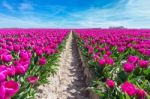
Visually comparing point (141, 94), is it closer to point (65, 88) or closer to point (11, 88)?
point (11, 88)

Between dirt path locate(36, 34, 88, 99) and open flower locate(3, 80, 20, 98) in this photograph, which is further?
dirt path locate(36, 34, 88, 99)

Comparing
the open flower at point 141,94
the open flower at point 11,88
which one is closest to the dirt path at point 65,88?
the open flower at point 141,94

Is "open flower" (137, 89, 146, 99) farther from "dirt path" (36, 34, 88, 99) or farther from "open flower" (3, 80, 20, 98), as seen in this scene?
"dirt path" (36, 34, 88, 99)

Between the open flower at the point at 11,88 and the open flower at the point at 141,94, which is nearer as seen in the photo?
the open flower at the point at 11,88

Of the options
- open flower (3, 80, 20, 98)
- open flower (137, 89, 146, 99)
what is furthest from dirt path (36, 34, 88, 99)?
open flower (3, 80, 20, 98)

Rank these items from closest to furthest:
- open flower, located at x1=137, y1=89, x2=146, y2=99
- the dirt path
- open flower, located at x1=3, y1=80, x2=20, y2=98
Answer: open flower, located at x1=3, y1=80, x2=20, y2=98 → open flower, located at x1=137, y1=89, x2=146, y2=99 → the dirt path

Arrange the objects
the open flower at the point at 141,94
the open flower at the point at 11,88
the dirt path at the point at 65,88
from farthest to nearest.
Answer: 1. the dirt path at the point at 65,88
2. the open flower at the point at 141,94
3. the open flower at the point at 11,88

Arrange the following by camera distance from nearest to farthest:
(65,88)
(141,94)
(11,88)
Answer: (11,88), (141,94), (65,88)

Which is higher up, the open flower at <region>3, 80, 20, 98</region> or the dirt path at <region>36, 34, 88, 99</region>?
the open flower at <region>3, 80, 20, 98</region>

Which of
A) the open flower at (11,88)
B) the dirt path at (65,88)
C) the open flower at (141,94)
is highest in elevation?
the open flower at (11,88)

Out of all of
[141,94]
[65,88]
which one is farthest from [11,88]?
[65,88]

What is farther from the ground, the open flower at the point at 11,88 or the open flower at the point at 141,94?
the open flower at the point at 11,88

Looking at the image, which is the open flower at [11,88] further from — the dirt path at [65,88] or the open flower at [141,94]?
the dirt path at [65,88]

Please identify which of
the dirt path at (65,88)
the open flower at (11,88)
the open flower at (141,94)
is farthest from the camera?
the dirt path at (65,88)
